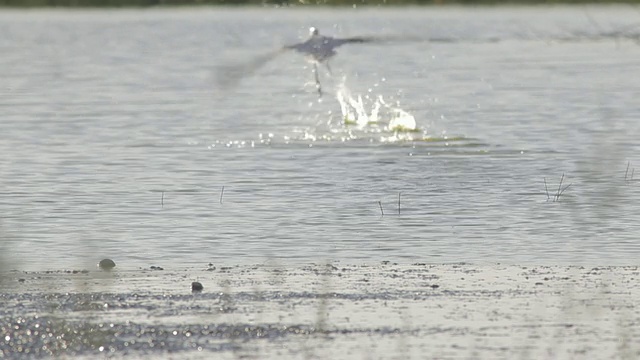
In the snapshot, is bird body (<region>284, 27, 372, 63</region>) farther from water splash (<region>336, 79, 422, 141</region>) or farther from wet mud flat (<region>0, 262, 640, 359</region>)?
water splash (<region>336, 79, 422, 141</region>)

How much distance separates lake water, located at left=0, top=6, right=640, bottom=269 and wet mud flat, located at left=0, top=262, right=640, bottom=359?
733mm

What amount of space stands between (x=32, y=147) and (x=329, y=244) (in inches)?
312

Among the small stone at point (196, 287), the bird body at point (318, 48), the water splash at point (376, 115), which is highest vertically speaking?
the bird body at point (318, 48)

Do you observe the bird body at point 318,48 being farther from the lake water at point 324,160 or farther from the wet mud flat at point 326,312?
the wet mud flat at point 326,312

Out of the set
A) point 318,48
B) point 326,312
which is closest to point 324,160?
point 326,312

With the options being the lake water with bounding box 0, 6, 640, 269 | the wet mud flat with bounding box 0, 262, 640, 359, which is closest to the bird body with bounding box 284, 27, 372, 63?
the lake water with bounding box 0, 6, 640, 269

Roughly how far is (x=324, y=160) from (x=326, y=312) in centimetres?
873

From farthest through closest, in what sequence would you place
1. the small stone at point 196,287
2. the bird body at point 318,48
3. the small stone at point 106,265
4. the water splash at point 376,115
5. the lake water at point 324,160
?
the water splash at point 376,115, the lake water at point 324,160, the small stone at point 106,265, the small stone at point 196,287, the bird body at point 318,48

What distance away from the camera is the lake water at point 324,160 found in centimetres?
1120

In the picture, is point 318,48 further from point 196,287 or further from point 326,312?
point 196,287

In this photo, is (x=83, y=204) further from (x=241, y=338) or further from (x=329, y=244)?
(x=241, y=338)

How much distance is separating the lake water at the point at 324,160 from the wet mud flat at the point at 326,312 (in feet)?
2.41

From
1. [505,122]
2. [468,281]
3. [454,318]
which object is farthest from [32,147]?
[454,318]

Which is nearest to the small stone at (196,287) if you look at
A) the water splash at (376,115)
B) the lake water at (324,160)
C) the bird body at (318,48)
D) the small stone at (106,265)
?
the small stone at (106,265)
